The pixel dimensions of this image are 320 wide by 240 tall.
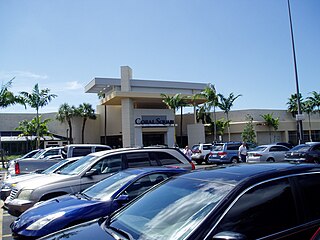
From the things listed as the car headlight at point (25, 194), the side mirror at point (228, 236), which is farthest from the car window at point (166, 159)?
the side mirror at point (228, 236)

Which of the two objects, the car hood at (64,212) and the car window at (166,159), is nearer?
the car hood at (64,212)

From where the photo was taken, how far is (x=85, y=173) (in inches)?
290

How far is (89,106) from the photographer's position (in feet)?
159

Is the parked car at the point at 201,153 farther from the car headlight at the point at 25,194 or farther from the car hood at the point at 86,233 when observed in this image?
the car hood at the point at 86,233

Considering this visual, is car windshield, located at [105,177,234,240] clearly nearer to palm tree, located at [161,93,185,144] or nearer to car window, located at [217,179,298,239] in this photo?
car window, located at [217,179,298,239]

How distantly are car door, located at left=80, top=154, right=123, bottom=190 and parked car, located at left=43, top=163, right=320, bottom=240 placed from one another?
3.88 metres

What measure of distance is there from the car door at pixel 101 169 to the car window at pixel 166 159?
111 cm

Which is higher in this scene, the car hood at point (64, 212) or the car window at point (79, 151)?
the car window at point (79, 151)

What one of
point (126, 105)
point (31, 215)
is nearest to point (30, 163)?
point (31, 215)

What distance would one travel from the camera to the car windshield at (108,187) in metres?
5.32

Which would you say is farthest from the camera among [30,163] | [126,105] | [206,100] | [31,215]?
[206,100]

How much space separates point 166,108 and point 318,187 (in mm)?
44204

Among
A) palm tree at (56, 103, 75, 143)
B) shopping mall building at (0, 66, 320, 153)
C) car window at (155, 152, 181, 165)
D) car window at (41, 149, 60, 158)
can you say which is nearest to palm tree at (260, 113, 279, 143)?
shopping mall building at (0, 66, 320, 153)

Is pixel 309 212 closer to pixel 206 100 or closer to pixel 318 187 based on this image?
pixel 318 187
